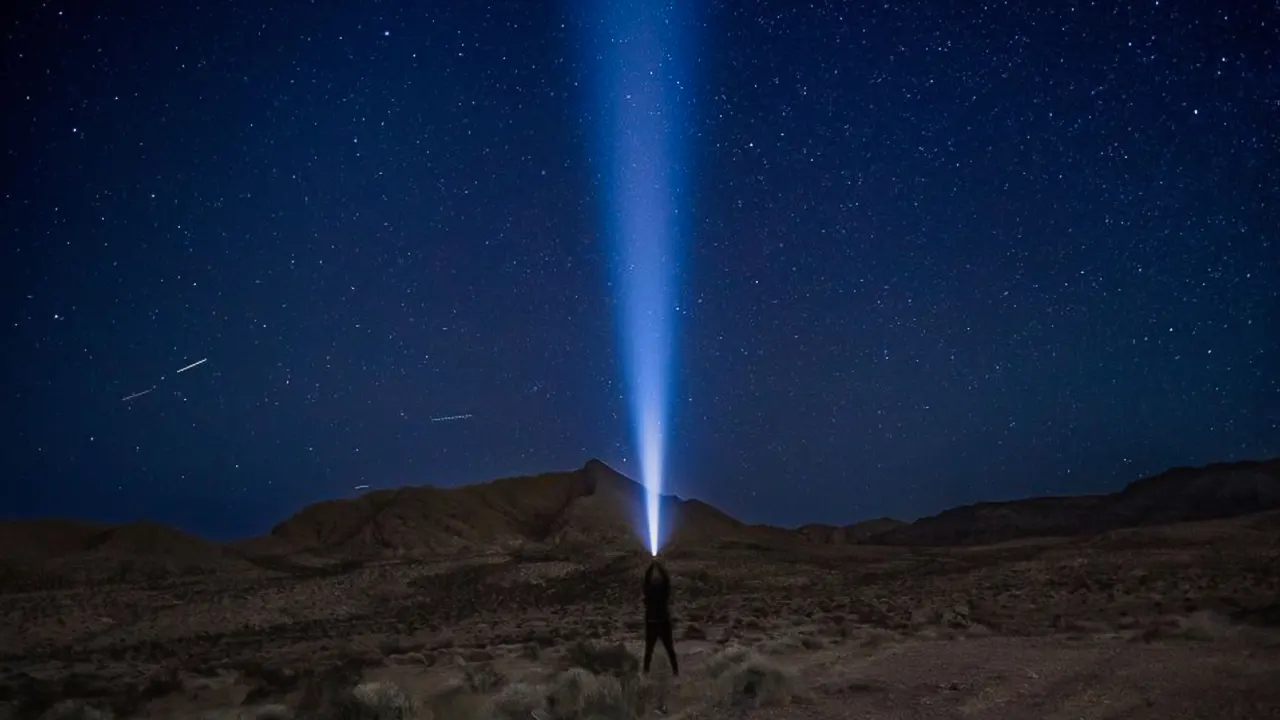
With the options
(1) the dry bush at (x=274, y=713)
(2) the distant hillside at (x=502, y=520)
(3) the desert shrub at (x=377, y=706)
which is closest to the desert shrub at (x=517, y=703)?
(3) the desert shrub at (x=377, y=706)

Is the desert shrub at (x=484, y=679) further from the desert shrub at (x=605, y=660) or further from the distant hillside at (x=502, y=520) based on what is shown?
the distant hillside at (x=502, y=520)

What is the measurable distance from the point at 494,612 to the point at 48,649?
52.3 feet

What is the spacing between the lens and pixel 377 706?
408 inches

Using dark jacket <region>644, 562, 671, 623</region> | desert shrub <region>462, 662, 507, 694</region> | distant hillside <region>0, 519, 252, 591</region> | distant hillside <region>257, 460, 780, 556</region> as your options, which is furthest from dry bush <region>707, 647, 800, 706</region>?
distant hillside <region>257, 460, 780, 556</region>

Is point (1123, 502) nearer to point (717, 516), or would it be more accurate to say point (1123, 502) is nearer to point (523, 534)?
point (717, 516)

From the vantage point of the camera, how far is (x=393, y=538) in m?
90.7

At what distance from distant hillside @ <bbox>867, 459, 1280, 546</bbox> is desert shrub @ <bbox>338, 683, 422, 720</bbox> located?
9463cm

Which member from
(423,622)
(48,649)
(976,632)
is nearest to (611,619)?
(423,622)

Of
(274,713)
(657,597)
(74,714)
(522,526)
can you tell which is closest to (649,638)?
(657,597)

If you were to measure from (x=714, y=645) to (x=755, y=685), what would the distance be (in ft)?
23.2

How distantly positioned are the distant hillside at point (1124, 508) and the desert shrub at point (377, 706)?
9463 centimetres

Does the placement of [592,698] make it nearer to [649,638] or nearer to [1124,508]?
[649,638]

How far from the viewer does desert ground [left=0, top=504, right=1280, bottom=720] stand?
35.4ft

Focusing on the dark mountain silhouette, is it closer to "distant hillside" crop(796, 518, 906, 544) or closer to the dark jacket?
"distant hillside" crop(796, 518, 906, 544)
